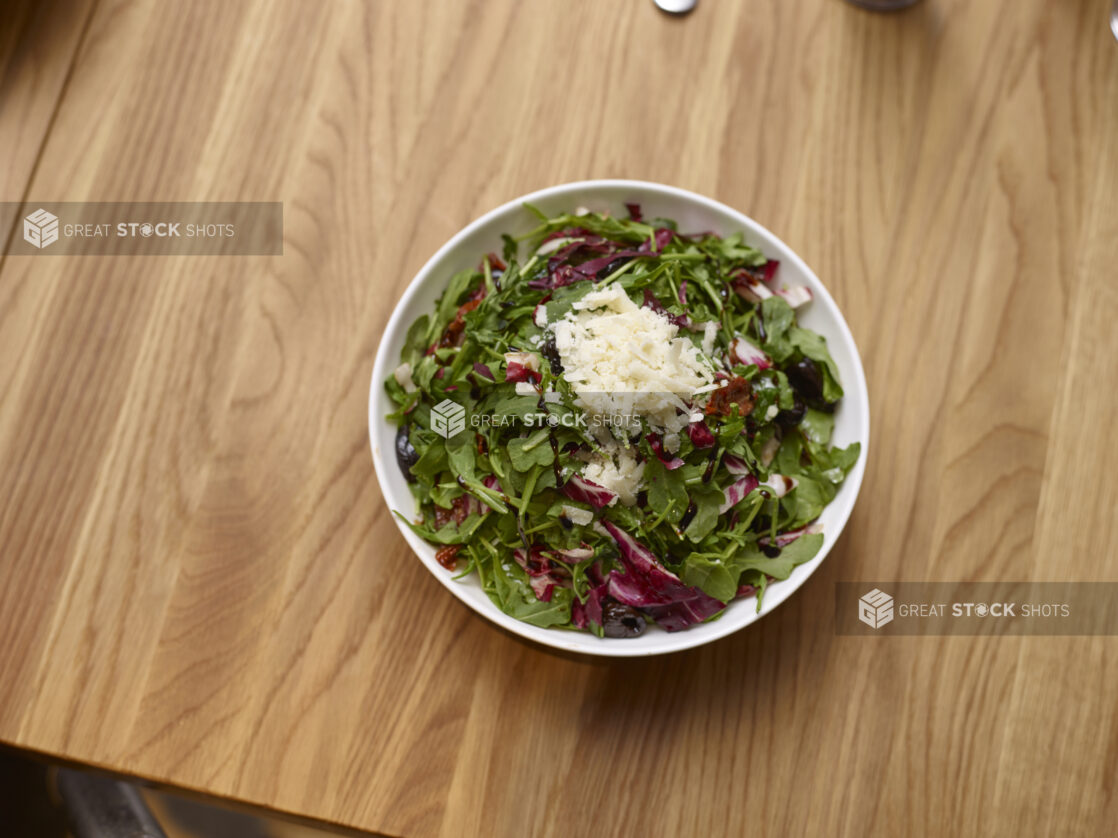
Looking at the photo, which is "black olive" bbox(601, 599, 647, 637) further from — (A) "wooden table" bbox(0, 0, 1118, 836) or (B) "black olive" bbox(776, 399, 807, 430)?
(B) "black olive" bbox(776, 399, 807, 430)

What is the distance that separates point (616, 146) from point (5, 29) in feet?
4.31

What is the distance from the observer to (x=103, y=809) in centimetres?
189

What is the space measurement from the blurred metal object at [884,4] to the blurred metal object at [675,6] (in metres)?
0.35

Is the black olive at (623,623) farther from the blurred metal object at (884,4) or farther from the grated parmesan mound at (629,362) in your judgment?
the blurred metal object at (884,4)

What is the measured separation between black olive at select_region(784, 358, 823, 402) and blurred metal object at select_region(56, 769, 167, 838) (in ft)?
5.61

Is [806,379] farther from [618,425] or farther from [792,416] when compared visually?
[618,425]

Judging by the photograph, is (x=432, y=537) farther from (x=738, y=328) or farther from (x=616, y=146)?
(x=616, y=146)

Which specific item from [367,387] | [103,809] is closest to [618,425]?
[367,387]

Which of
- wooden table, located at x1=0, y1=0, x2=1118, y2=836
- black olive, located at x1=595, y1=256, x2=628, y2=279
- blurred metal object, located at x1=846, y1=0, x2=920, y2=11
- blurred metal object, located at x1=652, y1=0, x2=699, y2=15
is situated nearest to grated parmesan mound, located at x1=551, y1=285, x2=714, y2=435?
black olive, located at x1=595, y1=256, x2=628, y2=279

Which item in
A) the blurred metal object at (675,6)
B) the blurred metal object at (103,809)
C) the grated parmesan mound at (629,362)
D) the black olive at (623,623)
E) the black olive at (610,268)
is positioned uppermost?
the blurred metal object at (675,6)

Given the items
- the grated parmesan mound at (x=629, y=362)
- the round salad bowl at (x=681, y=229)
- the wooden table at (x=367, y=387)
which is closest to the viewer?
the grated parmesan mound at (x=629, y=362)

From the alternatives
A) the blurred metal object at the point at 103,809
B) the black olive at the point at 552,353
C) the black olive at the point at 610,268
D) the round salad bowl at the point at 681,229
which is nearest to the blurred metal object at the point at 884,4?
the round salad bowl at the point at 681,229

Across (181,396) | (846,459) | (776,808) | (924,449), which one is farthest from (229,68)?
(776,808)

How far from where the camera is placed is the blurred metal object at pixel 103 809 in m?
1.88
